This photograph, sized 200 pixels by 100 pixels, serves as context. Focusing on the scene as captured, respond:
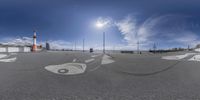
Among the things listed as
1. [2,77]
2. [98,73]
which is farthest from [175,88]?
[2,77]

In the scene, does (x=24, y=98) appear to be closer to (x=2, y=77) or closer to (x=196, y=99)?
(x=2, y=77)

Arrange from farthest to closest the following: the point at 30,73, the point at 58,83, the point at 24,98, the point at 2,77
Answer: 1. the point at 30,73
2. the point at 2,77
3. the point at 58,83
4. the point at 24,98

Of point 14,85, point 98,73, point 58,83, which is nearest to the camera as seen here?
point 14,85

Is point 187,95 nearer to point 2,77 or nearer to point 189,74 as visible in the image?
point 189,74

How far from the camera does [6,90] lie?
376cm

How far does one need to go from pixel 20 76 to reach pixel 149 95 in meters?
4.78

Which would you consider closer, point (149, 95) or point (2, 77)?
point (149, 95)

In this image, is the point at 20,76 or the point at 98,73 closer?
the point at 20,76

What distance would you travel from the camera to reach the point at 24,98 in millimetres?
3338

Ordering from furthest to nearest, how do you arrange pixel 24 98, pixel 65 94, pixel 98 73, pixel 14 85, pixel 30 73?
pixel 98 73, pixel 30 73, pixel 14 85, pixel 65 94, pixel 24 98

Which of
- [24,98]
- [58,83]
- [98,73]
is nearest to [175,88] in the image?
[98,73]

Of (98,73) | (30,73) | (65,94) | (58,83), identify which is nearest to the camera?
(65,94)

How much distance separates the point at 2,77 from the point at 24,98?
7.64 ft

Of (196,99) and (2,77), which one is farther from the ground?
(2,77)
